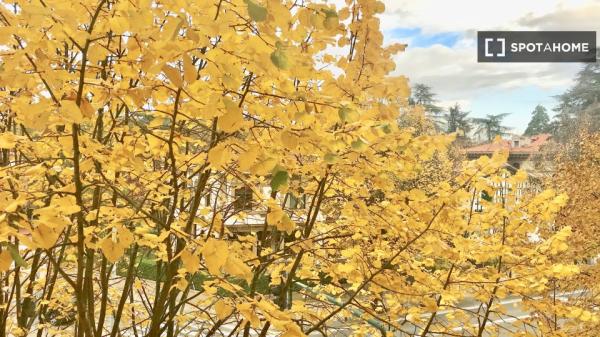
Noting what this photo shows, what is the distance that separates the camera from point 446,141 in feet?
6.86

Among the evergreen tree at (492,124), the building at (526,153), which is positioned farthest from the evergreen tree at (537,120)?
the evergreen tree at (492,124)

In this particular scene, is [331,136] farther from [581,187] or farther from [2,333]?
[581,187]

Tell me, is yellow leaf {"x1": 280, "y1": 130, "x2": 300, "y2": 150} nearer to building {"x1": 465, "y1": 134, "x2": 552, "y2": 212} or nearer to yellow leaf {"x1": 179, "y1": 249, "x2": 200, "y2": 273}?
yellow leaf {"x1": 179, "y1": 249, "x2": 200, "y2": 273}

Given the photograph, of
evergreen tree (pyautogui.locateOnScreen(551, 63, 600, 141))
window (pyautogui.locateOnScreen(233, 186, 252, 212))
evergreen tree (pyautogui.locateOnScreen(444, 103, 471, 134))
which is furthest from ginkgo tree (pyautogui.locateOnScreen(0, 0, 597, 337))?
evergreen tree (pyautogui.locateOnScreen(444, 103, 471, 134))

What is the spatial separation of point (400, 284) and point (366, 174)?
0.72 metres

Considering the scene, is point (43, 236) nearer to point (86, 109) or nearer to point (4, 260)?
point (4, 260)

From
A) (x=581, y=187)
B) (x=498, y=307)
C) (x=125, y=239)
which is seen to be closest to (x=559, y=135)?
(x=581, y=187)

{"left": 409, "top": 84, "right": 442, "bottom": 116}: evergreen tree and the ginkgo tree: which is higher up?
{"left": 409, "top": 84, "right": 442, "bottom": 116}: evergreen tree

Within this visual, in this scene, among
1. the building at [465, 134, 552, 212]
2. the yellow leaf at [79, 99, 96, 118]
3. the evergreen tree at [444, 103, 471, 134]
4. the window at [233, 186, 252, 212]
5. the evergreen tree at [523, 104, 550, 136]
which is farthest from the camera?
the evergreen tree at [523, 104, 550, 136]

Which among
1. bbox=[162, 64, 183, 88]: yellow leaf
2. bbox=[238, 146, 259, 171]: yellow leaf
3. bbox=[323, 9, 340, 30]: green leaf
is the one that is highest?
bbox=[323, 9, 340, 30]: green leaf

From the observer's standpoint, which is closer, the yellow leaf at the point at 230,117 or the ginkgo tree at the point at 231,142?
the yellow leaf at the point at 230,117

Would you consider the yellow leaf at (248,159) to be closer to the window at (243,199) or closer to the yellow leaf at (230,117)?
the yellow leaf at (230,117)

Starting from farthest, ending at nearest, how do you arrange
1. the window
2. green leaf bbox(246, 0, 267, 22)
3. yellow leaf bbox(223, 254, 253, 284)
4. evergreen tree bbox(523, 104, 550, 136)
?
evergreen tree bbox(523, 104, 550, 136) → the window → yellow leaf bbox(223, 254, 253, 284) → green leaf bbox(246, 0, 267, 22)

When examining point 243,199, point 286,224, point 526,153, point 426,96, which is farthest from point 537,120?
point 286,224
